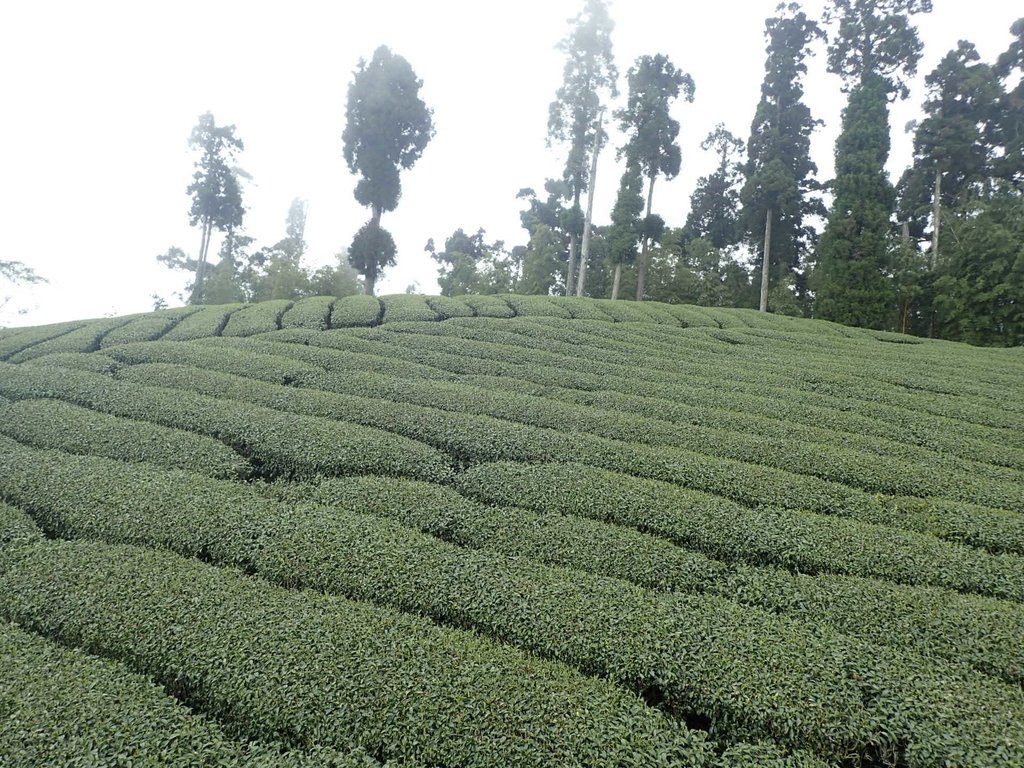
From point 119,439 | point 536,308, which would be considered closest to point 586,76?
point 536,308

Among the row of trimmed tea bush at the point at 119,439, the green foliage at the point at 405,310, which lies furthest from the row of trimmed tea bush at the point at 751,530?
the green foliage at the point at 405,310

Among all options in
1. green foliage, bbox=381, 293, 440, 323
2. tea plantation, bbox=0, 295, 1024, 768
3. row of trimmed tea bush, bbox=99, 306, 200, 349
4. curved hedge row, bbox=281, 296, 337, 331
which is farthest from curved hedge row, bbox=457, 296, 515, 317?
row of trimmed tea bush, bbox=99, 306, 200, 349

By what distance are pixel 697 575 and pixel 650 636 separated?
3.69ft

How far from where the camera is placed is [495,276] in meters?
38.6

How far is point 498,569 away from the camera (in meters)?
5.78

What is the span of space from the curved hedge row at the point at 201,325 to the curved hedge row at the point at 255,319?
144mm

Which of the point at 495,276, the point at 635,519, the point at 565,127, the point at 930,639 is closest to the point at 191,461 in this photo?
the point at 635,519

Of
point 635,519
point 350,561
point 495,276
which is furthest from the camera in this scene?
point 495,276

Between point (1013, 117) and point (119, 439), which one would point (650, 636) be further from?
point (1013, 117)

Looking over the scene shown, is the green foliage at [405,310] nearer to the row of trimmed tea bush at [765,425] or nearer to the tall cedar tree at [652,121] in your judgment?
the row of trimmed tea bush at [765,425]

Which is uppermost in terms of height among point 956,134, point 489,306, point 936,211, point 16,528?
point 956,134

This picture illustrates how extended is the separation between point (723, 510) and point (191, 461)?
612 centimetres

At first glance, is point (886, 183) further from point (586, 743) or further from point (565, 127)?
point (586, 743)

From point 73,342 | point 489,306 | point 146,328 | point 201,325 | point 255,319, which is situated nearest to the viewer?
point 73,342
